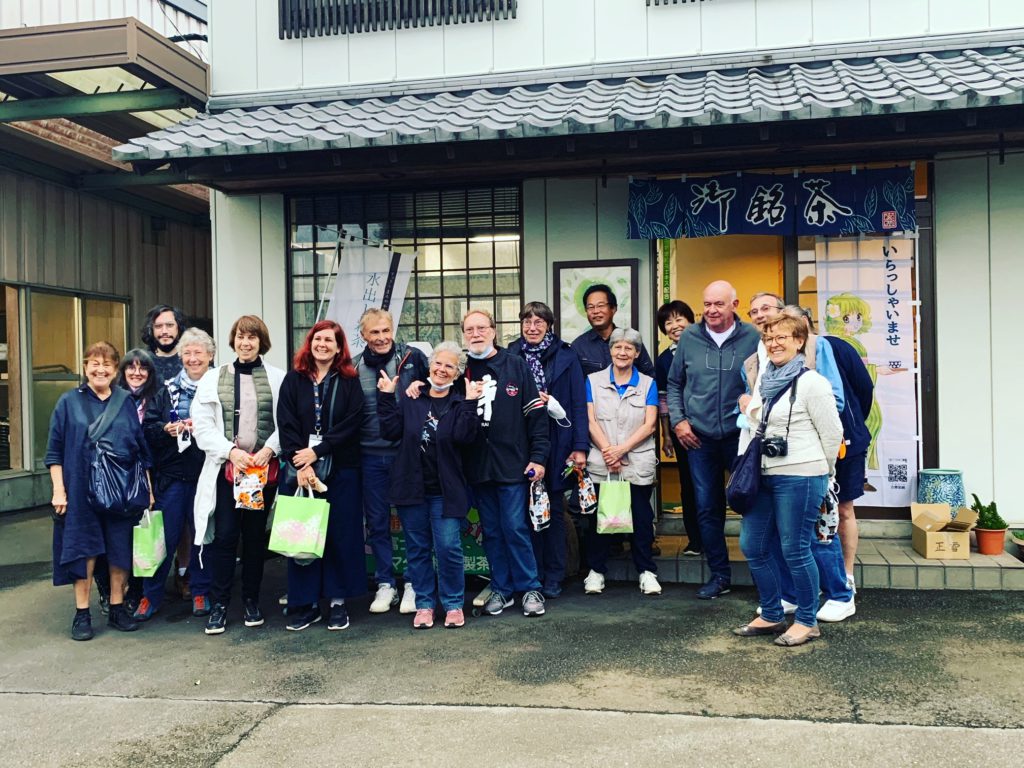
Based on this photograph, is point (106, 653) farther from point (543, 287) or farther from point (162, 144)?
point (543, 287)

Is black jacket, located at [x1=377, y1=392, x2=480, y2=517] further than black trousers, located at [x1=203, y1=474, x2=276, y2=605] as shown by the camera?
No

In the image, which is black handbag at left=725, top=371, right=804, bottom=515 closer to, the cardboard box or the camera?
the camera

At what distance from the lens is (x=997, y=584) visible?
20.1 ft

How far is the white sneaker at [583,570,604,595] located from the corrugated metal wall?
785 cm

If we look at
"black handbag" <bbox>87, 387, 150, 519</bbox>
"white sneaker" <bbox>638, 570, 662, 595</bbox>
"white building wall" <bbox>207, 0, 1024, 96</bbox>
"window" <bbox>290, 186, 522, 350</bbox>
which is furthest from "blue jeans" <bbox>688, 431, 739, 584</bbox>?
"black handbag" <bbox>87, 387, 150, 519</bbox>

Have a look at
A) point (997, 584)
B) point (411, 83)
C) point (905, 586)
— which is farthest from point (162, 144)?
Result: point (997, 584)

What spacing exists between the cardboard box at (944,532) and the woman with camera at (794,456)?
66.2 inches

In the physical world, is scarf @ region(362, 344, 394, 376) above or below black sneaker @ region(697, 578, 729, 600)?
above

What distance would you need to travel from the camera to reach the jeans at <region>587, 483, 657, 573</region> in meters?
6.25

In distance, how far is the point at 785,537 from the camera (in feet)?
16.6

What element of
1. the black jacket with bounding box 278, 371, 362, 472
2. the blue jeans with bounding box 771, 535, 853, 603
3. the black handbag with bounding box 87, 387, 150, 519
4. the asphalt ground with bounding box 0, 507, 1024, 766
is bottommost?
the asphalt ground with bounding box 0, 507, 1024, 766

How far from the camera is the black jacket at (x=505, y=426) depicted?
572 cm

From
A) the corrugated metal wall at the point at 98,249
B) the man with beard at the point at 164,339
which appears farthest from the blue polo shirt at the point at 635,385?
the corrugated metal wall at the point at 98,249

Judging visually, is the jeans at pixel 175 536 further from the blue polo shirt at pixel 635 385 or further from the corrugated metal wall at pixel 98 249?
the corrugated metal wall at pixel 98 249
